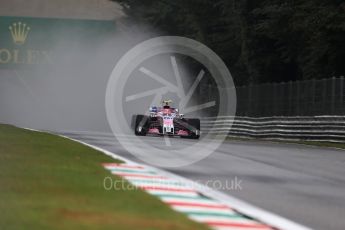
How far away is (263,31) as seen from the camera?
4431cm

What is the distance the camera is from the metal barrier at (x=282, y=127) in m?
26.2

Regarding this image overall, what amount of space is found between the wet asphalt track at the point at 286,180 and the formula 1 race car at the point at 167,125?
294 inches

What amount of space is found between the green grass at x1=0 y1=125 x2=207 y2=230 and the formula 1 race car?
45.1 ft

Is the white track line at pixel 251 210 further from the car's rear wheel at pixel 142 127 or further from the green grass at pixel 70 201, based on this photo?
the car's rear wheel at pixel 142 127

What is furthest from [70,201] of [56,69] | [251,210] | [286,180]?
[56,69]

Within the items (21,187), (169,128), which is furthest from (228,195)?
(169,128)

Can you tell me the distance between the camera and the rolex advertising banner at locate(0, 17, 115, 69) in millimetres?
40281

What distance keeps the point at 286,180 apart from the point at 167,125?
13666 mm

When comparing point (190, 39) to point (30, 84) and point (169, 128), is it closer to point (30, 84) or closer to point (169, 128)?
point (30, 84)

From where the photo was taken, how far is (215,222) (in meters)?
7.10

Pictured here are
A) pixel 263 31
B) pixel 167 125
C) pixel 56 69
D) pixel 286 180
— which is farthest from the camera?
pixel 263 31

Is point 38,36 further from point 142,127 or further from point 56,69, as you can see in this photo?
point 142,127

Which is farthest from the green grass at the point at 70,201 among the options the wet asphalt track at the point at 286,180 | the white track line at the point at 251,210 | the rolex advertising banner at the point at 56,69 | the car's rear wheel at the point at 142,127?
the rolex advertising banner at the point at 56,69

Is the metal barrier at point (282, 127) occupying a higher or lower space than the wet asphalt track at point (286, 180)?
higher
